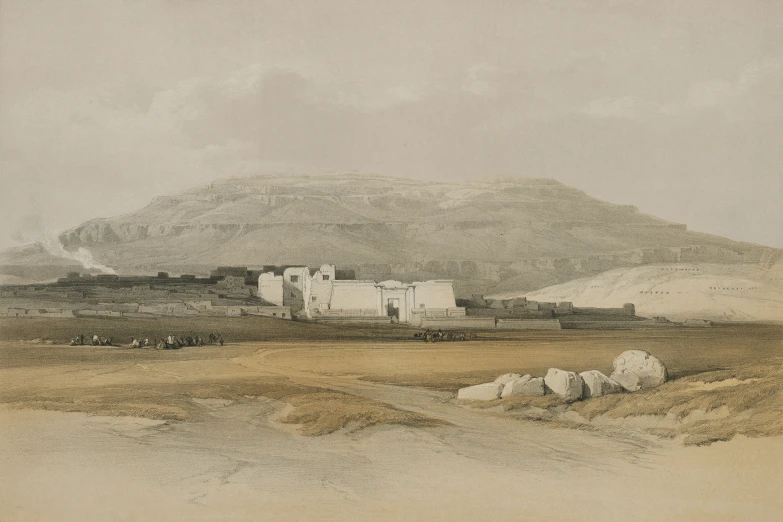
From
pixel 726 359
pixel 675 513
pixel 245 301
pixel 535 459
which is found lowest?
pixel 675 513

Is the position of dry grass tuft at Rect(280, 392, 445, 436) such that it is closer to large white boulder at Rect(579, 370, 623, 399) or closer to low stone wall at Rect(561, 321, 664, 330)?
large white boulder at Rect(579, 370, 623, 399)

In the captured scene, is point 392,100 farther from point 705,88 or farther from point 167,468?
point 167,468

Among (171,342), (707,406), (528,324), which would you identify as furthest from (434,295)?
(707,406)

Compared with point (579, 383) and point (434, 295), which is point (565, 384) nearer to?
point (579, 383)

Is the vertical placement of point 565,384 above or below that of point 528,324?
below

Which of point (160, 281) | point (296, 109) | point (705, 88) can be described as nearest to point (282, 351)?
point (160, 281)

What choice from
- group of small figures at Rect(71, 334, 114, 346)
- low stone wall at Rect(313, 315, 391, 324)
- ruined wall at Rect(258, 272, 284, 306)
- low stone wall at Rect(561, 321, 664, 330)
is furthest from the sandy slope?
group of small figures at Rect(71, 334, 114, 346)
